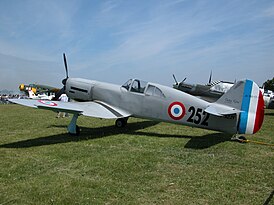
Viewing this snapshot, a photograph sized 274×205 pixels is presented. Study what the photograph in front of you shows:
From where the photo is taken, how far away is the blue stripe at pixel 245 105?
7093mm

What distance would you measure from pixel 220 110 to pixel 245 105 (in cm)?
75

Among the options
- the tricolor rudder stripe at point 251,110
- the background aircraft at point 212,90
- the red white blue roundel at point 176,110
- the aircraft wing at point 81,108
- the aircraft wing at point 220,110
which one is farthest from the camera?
the background aircraft at point 212,90

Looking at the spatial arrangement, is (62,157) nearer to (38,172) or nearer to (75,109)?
(38,172)

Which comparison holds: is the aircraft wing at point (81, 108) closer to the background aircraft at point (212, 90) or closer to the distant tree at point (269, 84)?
the background aircraft at point (212, 90)

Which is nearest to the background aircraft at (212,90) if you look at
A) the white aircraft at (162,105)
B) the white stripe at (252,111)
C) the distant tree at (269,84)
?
the white aircraft at (162,105)

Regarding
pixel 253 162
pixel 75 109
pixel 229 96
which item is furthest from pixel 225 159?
pixel 75 109

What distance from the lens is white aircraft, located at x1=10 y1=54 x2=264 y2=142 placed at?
709cm

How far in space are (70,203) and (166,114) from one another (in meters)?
5.31

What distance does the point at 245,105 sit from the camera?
716cm

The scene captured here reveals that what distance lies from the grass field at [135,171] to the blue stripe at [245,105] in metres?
0.55

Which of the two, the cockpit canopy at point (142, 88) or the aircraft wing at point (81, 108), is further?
the cockpit canopy at point (142, 88)

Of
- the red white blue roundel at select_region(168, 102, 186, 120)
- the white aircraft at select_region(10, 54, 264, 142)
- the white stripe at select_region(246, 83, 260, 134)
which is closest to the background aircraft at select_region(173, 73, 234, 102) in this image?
the white aircraft at select_region(10, 54, 264, 142)

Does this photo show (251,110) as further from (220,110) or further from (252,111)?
(220,110)

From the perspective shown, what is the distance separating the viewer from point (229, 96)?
7418mm
